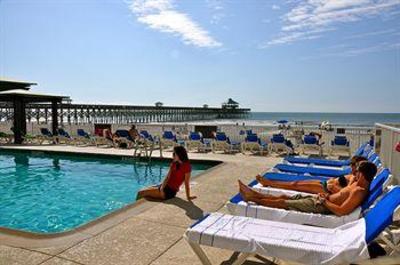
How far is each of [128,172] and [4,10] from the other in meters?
7.55

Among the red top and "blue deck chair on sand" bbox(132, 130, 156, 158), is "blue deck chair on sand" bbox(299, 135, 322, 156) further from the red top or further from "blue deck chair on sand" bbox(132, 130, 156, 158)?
the red top

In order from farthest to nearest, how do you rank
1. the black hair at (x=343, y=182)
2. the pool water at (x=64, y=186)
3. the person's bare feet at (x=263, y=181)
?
1. the pool water at (x=64, y=186)
2. the person's bare feet at (x=263, y=181)
3. the black hair at (x=343, y=182)

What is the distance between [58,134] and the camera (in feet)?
49.3

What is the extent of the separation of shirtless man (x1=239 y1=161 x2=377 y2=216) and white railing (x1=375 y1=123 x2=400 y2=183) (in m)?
2.27

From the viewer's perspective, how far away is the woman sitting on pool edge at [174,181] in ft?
18.0

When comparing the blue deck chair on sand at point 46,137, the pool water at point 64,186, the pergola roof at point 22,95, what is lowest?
the pool water at point 64,186

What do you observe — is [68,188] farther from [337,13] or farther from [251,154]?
[337,13]

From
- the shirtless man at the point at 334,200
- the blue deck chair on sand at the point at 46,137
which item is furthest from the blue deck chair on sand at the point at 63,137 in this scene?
the shirtless man at the point at 334,200

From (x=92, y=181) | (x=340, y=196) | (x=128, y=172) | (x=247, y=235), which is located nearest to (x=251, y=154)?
(x=128, y=172)

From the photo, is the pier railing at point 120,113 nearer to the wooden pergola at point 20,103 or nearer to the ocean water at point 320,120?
the ocean water at point 320,120

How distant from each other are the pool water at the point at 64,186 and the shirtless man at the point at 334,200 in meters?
3.24

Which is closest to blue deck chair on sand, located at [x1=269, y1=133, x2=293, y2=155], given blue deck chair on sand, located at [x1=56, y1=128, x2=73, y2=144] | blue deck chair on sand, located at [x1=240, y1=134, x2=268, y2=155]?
blue deck chair on sand, located at [x1=240, y1=134, x2=268, y2=155]

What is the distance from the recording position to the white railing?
219 inches

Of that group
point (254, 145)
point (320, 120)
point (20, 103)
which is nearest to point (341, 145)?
point (254, 145)
